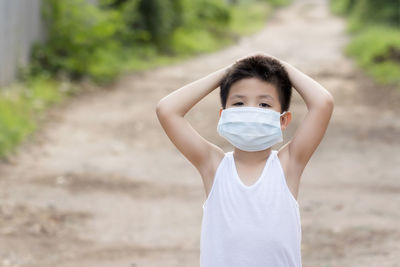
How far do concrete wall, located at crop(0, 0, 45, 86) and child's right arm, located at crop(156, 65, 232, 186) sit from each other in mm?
7606

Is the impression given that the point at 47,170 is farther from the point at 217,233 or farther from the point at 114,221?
the point at 217,233

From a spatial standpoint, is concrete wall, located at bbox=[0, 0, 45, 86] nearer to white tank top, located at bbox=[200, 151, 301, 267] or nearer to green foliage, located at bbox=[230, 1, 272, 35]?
white tank top, located at bbox=[200, 151, 301, 267]

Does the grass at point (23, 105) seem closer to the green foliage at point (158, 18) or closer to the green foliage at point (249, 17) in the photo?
the green foliage at point (158, 18)

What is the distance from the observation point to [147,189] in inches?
270

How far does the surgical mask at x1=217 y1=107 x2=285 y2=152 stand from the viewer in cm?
232

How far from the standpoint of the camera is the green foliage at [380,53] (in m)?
12.7

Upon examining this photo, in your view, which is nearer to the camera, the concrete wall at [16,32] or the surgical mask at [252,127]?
the surgical mask at [252,127]

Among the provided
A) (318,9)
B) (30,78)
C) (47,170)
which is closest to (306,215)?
(47,170)

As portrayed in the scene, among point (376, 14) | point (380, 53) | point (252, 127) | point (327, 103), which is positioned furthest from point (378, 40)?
point (252, 127)

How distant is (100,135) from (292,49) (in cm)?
1069

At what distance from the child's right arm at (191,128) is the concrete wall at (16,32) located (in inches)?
299

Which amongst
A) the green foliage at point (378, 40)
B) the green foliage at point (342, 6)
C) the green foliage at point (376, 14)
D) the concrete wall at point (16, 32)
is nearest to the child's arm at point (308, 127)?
the concrete wall at point (16, 32)

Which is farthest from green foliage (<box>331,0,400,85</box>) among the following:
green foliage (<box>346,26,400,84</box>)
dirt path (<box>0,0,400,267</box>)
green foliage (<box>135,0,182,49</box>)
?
green foliage (<box>135,0,182,49</box>)

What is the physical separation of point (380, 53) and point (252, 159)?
Answer: 12.5 meters
